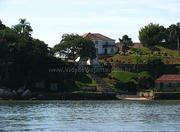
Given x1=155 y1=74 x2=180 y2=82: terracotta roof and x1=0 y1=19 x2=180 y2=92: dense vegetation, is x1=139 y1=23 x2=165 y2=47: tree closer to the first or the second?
x1=0 y1=19 x2=180 y2=92: dense vegetation

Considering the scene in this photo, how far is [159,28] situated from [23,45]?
74.5m

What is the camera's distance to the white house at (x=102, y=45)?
16538 cm

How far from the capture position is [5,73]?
112938 millimetres

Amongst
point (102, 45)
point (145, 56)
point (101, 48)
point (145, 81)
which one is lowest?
point (145, 81)

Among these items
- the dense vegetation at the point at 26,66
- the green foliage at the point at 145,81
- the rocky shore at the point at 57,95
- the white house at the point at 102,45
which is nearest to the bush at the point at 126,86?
the green foliage at the point at 145,81

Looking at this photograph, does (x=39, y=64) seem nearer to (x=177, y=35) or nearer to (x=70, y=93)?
(x=70, y=93)

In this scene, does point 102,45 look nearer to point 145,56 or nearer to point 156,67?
point 145,56

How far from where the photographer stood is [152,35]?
577 ft

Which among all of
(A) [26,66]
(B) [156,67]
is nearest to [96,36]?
(B) [156,67]

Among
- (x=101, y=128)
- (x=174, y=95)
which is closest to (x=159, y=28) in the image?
(x=174, y=95)

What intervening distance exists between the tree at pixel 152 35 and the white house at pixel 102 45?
13.1 metres

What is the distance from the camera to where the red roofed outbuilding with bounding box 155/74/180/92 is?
118562 millimetres

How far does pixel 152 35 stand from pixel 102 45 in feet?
66.9

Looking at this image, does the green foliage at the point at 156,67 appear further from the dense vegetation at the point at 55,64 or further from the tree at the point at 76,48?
the tree at the point at 76,48
